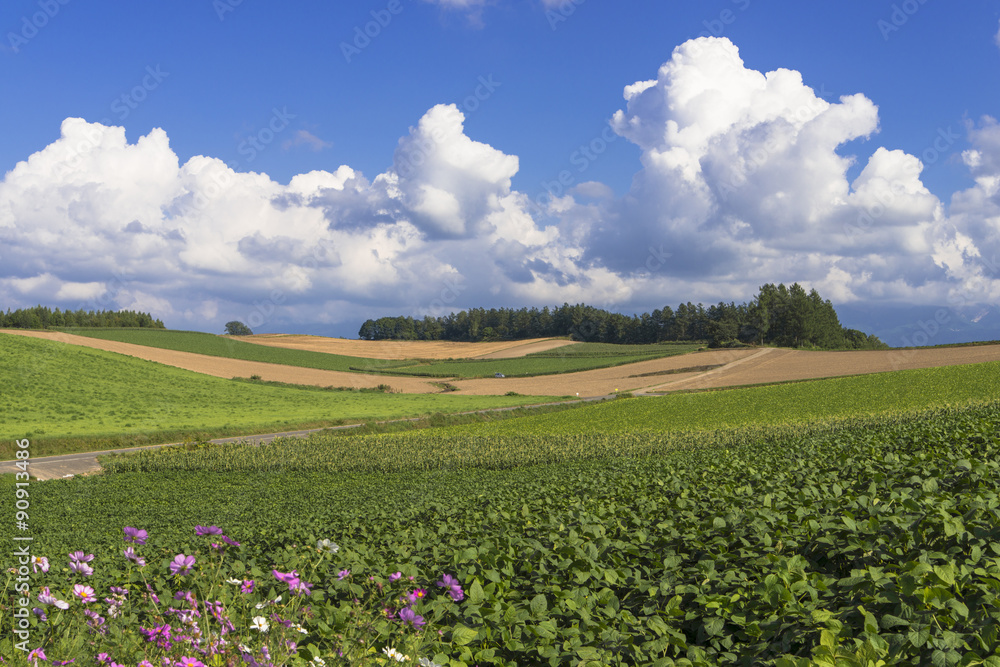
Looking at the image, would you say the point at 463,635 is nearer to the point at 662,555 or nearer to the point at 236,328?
the point at 662,555

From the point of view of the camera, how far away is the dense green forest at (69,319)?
353 feet

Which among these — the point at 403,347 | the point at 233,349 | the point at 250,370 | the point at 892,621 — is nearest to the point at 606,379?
the point at 250,370

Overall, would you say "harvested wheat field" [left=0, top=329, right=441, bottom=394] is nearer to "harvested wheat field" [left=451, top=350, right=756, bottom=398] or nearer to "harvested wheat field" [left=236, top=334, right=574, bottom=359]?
"harvested wheat field" [left=451, top=350, right=756, bottom=398]

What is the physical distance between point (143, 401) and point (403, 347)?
3065 inches

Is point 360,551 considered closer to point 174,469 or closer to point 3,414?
point 174,469

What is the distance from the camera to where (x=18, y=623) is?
16.6 feet

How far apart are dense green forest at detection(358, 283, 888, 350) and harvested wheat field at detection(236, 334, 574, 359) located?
2061cm

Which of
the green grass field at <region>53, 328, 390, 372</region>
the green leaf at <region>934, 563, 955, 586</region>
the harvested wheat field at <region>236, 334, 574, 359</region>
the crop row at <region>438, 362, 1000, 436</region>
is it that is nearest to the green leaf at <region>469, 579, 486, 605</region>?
the green leaf at <region>934, 563, 955, 586</region>

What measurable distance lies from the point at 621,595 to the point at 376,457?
19.3m

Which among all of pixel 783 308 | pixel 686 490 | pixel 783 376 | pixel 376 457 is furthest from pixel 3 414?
pixel 783 308

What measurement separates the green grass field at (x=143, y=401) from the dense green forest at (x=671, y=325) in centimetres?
7677

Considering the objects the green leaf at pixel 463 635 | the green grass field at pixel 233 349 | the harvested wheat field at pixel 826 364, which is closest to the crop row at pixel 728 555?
the green leaf at pixel 463 635

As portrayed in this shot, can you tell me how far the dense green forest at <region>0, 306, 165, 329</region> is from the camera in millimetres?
107688

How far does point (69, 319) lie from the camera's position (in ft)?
388
